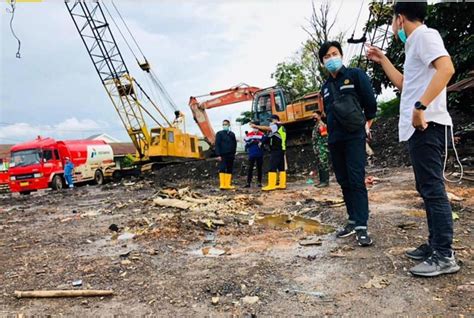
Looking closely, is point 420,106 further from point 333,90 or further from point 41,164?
point 41,164

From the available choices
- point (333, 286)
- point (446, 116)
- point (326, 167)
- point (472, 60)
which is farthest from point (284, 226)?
point (472, 60)

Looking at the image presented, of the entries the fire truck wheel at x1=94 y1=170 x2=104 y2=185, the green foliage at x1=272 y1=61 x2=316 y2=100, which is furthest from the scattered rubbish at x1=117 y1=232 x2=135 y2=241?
the green foliage at x1=272 y1=61 x2=316 y2=100

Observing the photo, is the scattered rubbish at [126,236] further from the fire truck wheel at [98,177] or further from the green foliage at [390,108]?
the green foliage at [390,108]

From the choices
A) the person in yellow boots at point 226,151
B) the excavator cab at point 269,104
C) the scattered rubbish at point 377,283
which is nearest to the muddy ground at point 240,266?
the scattered rubbish at point 377,283

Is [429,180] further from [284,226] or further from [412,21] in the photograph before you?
[284,226]

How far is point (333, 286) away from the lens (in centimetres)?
251

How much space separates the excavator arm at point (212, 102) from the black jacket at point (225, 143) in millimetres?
7290

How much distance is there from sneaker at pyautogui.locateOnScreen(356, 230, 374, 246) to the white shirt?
101 cm

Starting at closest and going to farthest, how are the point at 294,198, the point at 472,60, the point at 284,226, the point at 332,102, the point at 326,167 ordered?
the point at 332,102, the point at 284,226, the point at 294,198, the point at 326,167, the point at 472,60

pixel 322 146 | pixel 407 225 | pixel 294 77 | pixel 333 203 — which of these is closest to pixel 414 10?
pixel 407 225

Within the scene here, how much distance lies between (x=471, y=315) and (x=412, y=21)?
75.5 inches

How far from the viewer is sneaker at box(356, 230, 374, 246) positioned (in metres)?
3.25

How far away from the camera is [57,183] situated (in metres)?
17.4

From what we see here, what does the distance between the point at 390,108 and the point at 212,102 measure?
33.7 ft
